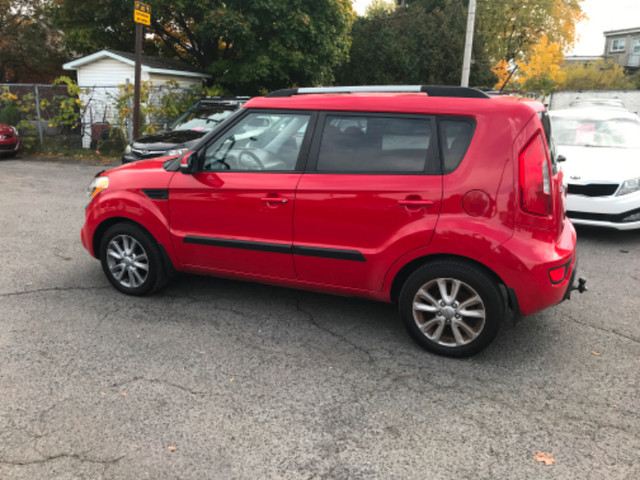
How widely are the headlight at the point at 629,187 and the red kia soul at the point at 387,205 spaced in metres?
3.26

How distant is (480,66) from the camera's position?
1361 inches

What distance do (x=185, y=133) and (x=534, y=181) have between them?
8.54 m

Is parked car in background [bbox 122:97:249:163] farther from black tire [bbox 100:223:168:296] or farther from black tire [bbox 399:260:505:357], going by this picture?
black tire [bbox 399:260:505:357]

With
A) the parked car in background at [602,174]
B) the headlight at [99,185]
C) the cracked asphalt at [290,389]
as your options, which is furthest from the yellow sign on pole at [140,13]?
the parked car in background at [602,174]

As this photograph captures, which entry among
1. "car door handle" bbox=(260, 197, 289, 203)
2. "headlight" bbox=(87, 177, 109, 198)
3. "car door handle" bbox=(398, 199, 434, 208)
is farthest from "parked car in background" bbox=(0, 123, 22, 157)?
"car door handle" bbox=(398, 199, 434, 208)

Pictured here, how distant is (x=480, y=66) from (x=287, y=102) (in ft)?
110

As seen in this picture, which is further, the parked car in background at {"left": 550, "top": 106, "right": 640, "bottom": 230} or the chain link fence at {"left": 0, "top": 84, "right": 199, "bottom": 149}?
the chain link fence at {"left": 0, "top": 84, "right": 199, "bottom": 149}

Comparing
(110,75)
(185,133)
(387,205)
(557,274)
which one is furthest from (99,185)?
(110,75)

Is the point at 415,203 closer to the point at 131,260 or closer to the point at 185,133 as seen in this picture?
the point at 131,260

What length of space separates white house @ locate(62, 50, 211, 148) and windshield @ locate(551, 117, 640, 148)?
13050mm

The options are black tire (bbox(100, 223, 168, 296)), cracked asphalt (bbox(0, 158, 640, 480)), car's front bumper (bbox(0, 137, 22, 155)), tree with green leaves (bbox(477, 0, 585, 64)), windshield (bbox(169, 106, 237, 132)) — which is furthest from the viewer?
tree with green leaves (bbox(477, 0, 585, 64))

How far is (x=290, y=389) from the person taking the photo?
3.33m

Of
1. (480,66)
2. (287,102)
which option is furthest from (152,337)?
(480,66)

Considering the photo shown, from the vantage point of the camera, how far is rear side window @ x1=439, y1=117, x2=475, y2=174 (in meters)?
3.54
